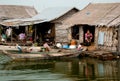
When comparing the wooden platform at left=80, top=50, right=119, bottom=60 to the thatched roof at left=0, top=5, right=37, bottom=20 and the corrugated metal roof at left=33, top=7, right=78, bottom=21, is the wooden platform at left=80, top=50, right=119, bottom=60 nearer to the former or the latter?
the corrugated metal roof at left=33, top=7, right=78, bottom=21

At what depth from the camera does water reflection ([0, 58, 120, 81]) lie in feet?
61.7

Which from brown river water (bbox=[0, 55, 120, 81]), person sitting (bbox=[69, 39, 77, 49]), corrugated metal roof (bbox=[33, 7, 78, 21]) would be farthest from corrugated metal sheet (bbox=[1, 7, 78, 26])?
brown river water (bbox=[0, 55, 120, 81])

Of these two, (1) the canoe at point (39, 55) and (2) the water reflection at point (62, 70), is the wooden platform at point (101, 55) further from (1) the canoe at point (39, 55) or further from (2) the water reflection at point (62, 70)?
(1) the canoe at point (39, 55)

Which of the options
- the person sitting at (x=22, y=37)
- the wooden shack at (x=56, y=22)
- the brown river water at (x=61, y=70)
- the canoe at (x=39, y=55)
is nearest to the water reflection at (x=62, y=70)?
the brown river water at (x=61, y=70)

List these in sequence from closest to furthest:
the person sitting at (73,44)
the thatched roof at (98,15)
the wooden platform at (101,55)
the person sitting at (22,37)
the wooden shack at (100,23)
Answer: the wooden platform at (101,55)
the wooden shack at (100,23)
the thatched roof at (98,15)
the person sitting at (73,44)
the person sitting at (22,37)

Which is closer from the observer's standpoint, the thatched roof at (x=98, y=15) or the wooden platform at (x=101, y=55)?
the wooden platform at (x=101, y=55)

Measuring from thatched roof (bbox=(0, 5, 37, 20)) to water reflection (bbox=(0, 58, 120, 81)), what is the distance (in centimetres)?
1410

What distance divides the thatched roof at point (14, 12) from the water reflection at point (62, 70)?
14098 millimetres

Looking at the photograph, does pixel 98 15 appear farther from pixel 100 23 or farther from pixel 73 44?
pixel 73 44

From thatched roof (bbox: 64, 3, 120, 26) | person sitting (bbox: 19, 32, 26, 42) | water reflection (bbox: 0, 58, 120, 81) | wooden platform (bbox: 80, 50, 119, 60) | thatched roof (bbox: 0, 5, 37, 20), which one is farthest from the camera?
thatched roof (bbox: 0, 5, 37, 20)

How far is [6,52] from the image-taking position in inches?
973

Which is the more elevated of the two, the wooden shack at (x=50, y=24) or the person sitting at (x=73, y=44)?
the wooden shack at (x=50, y=24)

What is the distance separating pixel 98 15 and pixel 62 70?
8.24 meters

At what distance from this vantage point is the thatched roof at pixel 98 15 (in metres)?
26.6
